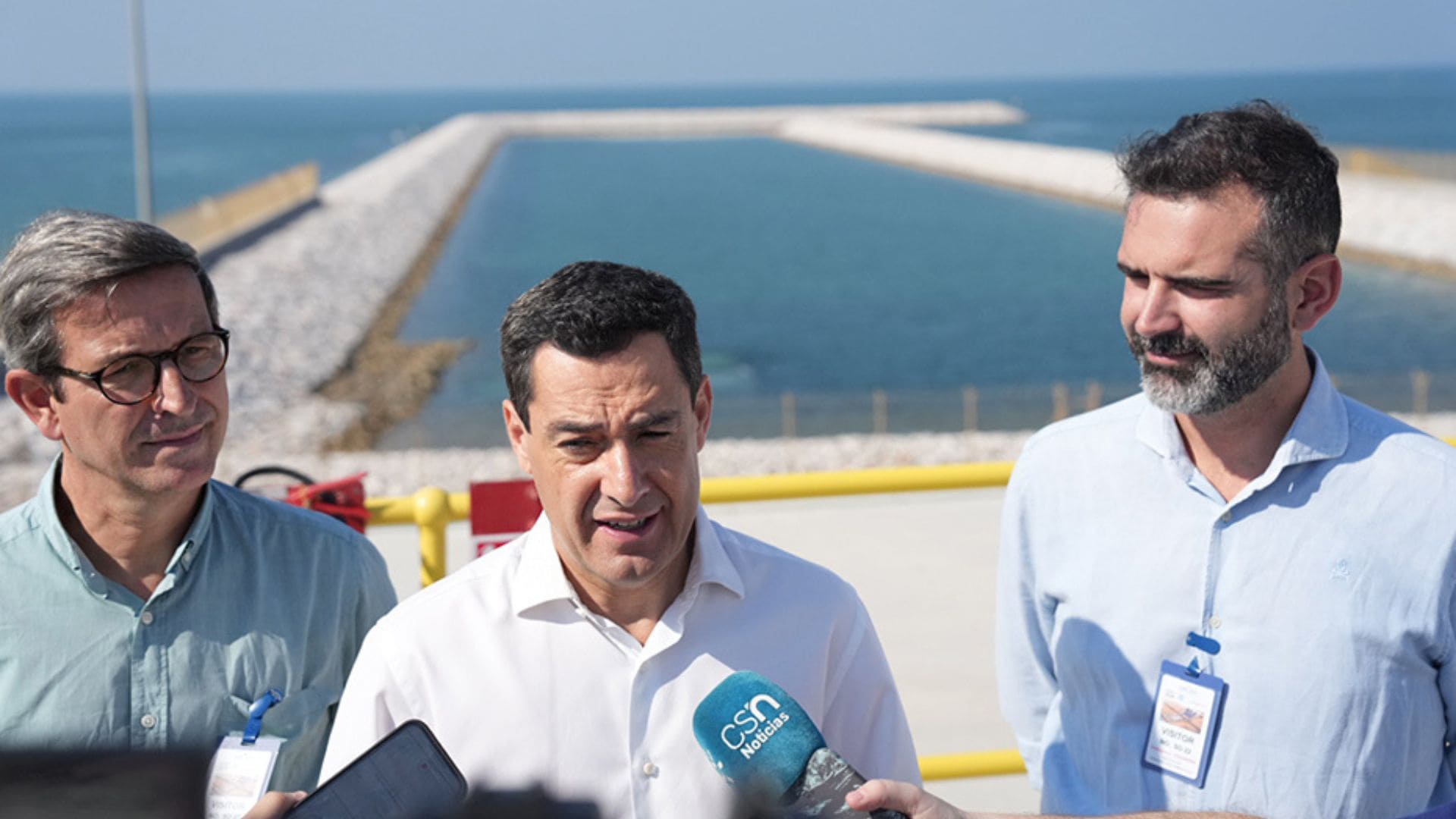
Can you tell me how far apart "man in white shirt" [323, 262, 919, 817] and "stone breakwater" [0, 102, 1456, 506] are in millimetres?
1218

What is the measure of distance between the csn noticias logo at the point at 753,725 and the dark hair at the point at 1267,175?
1.40 meters

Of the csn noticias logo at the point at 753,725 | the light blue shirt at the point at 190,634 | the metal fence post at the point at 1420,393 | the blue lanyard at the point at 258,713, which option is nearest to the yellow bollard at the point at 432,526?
the light blue shirt at the point at 190,634

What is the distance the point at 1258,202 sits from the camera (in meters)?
2.80

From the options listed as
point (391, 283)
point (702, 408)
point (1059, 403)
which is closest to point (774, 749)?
point (702, 408)

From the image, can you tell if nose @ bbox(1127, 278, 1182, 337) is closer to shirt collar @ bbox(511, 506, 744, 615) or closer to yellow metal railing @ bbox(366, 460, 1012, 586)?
shirt collar @ bbox(511, 506, 744, 615)

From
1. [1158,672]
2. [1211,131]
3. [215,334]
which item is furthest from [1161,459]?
[215,334]

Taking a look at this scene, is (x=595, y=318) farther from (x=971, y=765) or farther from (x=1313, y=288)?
(x=971, y=765)

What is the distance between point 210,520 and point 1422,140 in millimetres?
127371

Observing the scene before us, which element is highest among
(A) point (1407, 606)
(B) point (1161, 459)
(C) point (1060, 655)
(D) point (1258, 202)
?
(D) point (1258, 202)

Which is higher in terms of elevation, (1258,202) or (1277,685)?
(1258,202)

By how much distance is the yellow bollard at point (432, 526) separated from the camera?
14.3 feet

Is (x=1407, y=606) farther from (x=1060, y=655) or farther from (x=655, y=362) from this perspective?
(x=655, y=362)

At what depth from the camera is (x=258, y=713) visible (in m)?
2.87

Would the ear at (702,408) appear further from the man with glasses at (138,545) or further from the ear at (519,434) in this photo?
the man with glasses at (138,545)
